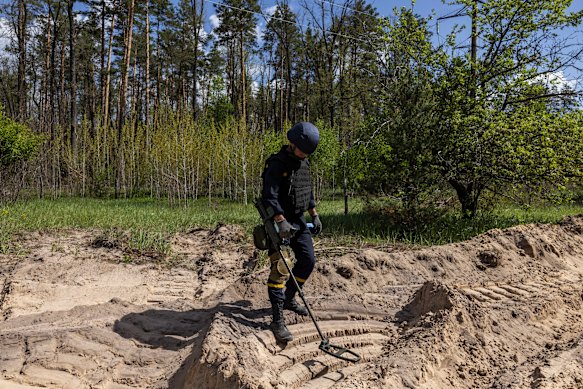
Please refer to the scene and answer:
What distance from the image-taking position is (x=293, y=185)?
3688 mm

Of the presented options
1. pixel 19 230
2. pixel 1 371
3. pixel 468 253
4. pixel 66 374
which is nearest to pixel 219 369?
pixel 66 374

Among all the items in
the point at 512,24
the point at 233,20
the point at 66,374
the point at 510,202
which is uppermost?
the point at 233,20

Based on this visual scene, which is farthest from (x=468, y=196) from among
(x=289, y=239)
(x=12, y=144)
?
(x=12, y=144)

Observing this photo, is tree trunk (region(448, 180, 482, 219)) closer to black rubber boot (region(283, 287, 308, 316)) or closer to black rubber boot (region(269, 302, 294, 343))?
black rubber boot (region(283, 287, 308, 316))

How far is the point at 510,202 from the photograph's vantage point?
10.3 metres

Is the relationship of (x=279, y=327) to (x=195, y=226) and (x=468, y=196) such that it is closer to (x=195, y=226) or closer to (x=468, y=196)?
(x=195, y=226)

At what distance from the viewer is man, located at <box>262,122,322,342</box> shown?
11.6 ft

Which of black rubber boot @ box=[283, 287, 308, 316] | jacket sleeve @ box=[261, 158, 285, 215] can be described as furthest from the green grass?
jacket sleeve @ box=[261, 158, 285, 215]

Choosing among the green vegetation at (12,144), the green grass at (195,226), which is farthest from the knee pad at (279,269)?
the green vegetation at (12,144)

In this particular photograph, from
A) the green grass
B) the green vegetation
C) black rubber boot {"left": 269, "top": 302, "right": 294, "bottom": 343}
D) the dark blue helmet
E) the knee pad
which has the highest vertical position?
the green vegetation

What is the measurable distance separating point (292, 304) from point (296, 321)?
0.20m

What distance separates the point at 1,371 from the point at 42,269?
2.85 m

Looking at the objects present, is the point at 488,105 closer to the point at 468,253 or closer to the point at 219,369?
the point at 468,253

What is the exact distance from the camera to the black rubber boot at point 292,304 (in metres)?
3.99
